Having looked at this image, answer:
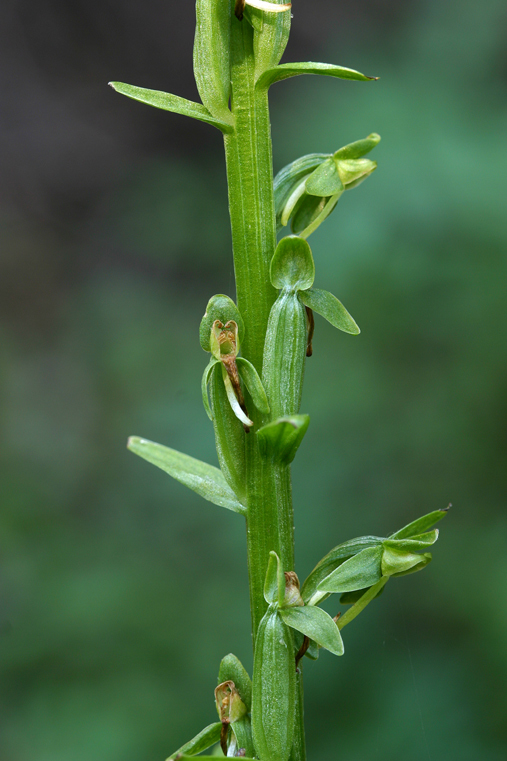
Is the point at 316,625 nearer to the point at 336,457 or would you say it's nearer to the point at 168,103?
the point at 168,103

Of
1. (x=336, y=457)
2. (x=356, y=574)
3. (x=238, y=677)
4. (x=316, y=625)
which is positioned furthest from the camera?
(x=336, y=457)

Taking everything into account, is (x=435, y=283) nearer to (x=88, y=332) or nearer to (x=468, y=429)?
(x=468, y=429)

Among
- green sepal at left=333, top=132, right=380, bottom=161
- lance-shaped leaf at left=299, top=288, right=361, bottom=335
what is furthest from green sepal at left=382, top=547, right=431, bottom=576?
green sepal at left=333, top=132, right=380, bottom=161

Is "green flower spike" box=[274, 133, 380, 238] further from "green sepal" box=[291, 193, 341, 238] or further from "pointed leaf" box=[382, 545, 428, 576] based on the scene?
"pointed leaf" box=[382, 545, 428, 576]

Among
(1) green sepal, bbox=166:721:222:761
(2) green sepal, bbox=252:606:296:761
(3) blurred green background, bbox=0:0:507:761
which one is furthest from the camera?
(3) blurred green background, bbox=0:0:507:761

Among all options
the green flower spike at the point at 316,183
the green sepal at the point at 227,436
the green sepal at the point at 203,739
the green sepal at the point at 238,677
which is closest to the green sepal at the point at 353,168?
the green flower spike at the point at 316,183

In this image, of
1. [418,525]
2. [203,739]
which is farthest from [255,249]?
[203,739]

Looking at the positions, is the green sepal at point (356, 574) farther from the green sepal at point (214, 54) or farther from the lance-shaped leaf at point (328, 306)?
the green sepal at point (214, 54)
